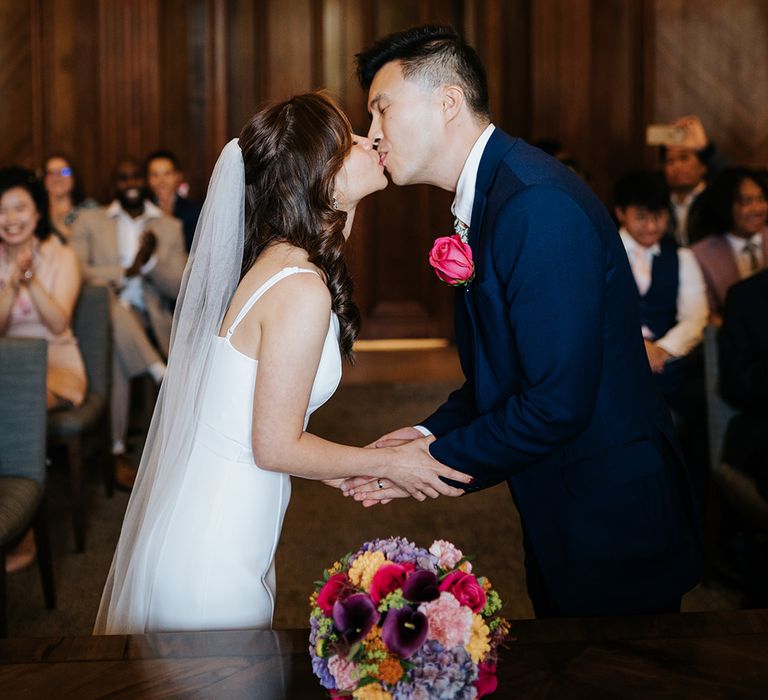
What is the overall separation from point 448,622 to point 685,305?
3.75m

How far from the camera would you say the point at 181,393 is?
236 cm

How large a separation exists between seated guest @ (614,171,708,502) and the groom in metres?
2.47

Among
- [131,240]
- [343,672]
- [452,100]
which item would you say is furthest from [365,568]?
[131,240]

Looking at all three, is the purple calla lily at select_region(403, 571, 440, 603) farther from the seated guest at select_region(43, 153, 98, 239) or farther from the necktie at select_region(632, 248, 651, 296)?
the seated guest at select_region(43, 153, 98, 239)

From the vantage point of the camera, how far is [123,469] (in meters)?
5.63

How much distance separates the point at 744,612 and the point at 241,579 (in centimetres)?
104

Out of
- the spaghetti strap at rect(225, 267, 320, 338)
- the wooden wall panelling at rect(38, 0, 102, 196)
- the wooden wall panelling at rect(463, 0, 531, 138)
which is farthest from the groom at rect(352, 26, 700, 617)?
the wooden wall panelling at rect(463, 0, 531, 138)

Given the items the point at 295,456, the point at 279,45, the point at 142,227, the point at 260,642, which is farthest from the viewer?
the point at 279,45

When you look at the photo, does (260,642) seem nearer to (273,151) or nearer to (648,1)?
(273,151)

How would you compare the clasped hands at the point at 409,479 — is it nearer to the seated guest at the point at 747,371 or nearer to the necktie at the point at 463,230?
the necktie at the point at 463,230

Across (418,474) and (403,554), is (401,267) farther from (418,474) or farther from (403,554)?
(403,554)

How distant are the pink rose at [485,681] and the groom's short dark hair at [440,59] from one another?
130 centimetres

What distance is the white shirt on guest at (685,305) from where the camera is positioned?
4668mm

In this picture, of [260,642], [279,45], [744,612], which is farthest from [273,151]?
[279,45]
